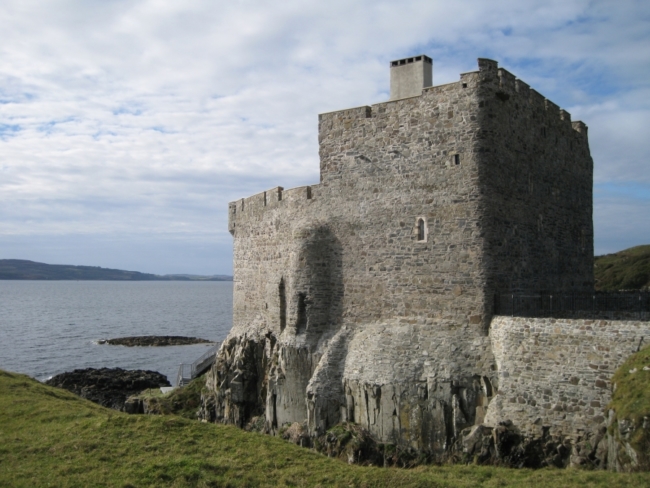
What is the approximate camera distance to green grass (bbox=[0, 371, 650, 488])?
1172 cm

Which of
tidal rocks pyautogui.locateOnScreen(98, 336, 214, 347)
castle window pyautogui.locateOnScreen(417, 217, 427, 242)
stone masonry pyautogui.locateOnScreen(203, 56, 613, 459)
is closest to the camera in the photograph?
stone masonry pyautogui.locateOnScreen(203, 56, 613, 459)

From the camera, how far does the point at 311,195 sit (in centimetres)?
2239

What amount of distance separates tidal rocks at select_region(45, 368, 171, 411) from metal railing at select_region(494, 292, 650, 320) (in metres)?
27.6

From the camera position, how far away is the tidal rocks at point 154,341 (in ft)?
223

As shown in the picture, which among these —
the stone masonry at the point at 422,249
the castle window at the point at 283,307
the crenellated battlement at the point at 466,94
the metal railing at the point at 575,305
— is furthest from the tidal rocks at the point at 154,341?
the metal railing at the point at 575,305

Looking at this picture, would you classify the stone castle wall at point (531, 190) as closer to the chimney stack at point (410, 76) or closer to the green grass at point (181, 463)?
the chimney stack at point (410, 76)

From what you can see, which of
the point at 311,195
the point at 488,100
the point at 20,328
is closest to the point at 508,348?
the point at 488,100

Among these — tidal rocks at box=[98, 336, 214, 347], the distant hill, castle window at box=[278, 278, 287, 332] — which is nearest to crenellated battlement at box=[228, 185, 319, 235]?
castle window at box=[278, 278, 287, 332]

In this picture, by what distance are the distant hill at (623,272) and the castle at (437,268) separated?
1115 inches

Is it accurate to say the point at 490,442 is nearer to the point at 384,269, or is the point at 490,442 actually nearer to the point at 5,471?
the point at 384,269

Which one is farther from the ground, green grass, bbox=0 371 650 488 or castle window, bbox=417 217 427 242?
castle window, bbox=417 217 427 242

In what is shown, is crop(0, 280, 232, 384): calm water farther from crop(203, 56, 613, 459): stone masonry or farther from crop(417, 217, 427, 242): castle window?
crop(417, 217, 427, 242): castle window

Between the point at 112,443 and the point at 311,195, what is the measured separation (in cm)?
1149

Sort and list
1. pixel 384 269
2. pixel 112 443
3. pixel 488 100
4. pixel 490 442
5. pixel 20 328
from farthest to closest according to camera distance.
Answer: pixel 20 328 → pixel 384 269 → pixel 488 100 → pixel 490 442 → pixel 112 443
